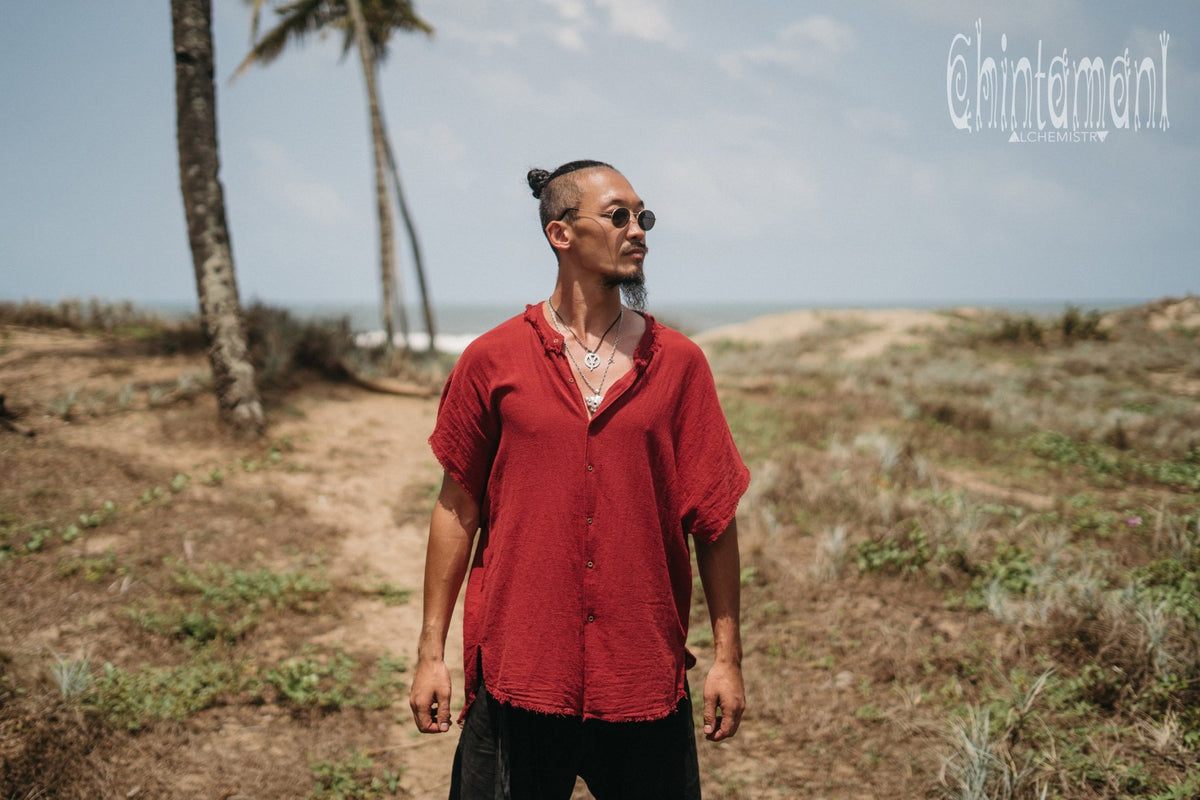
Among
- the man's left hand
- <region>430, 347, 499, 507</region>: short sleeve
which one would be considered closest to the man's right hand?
<region>430, 347, 499, 507</region>: short sleeve

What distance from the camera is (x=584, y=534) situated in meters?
1.76

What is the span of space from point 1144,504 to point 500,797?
695cm

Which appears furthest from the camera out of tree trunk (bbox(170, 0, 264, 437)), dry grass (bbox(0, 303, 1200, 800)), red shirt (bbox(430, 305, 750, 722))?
tree trunk (bbox(170, 0, 264, 437))

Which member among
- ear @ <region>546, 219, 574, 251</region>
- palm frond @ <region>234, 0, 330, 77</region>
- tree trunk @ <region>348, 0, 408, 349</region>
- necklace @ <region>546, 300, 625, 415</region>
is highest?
palm frond @ <region>234, 0, 330, 77</region>

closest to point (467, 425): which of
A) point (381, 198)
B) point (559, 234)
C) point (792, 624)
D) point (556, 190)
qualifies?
point (559, 234)

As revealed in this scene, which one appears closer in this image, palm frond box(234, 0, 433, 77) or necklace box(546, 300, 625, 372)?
necklace box(546, 300, 625, 372)

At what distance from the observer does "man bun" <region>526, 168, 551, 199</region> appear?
2082 millimetres

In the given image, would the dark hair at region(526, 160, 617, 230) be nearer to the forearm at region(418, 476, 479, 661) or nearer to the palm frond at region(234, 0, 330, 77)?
the forearm at region(418, 476, 479, 661)

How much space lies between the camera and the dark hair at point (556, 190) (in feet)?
6.33

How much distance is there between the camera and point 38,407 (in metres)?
7.32

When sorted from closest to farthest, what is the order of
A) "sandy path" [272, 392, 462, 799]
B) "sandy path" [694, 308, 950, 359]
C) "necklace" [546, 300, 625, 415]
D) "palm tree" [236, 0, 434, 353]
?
1. "necklace" [546, 300, 625, 415]
2. "sandy path" [272, 392, 462, 799]
3. "palm tree" [236, 0, 434, 353]
4. "sandy path" [694, 308, 950, 359]

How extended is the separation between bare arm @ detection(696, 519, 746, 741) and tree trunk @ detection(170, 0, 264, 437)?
21.7ft

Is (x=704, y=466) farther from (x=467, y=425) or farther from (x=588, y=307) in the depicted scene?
(x=467, y=425)

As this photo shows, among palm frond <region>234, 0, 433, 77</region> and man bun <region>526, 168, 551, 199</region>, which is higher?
palm frond <region>234, 0, 433, 77</region>
